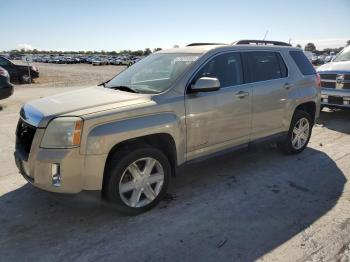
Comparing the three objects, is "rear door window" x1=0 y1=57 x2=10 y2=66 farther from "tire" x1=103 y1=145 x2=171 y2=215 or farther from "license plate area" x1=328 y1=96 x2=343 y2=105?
"tire" x1=103 y1=145 x2=171 y2=215

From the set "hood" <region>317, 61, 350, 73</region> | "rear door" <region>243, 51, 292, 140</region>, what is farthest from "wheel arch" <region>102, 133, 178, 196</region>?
"hood" <region>317, 61, 350, 73</region>

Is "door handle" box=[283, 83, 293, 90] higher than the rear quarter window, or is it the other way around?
the rear quarter window

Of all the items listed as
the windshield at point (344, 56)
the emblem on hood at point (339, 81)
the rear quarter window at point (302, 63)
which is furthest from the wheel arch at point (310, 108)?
the windshield at point (344, 56)

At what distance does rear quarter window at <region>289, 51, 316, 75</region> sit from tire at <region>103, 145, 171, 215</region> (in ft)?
9.96

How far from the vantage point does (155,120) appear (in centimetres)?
369

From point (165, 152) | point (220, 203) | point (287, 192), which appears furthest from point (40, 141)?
point (287, 192)

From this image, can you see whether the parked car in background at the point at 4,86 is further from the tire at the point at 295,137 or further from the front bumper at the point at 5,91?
the tire at the point at 295,137

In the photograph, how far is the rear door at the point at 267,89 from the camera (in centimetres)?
481

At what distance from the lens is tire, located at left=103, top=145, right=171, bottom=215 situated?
3500 millimetres

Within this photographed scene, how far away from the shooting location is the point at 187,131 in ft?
13.1

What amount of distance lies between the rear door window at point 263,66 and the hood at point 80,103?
171 centimetres

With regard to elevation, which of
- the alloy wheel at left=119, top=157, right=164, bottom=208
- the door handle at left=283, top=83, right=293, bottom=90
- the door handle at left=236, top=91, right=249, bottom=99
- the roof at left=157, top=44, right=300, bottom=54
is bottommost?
the alloy wheel at left=119, top=157, right=164, bottom=208

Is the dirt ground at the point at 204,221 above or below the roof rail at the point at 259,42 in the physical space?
below

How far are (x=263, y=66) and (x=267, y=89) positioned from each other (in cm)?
36
